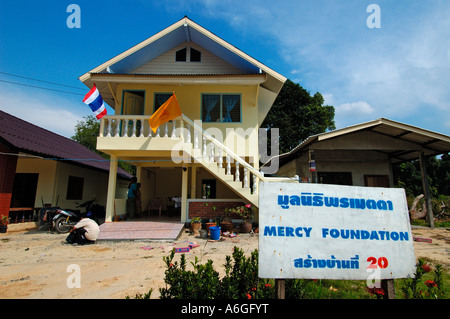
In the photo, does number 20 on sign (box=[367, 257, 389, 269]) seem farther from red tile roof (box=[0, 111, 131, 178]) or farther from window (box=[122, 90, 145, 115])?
window (box=[122, 90, 145, 115])

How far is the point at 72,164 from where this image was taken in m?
12.2

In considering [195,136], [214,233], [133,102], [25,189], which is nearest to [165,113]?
[195,136]

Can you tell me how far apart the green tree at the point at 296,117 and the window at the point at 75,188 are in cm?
1798

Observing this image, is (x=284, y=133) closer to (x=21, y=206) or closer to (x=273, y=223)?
(x=21, y=206)

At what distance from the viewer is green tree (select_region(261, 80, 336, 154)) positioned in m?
24.0

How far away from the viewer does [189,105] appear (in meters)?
9.96

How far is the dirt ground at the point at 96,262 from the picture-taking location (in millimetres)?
3574

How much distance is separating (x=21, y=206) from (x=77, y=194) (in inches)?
110

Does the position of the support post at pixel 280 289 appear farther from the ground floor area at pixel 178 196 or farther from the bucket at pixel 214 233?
the ground floor area at pixel 178 196

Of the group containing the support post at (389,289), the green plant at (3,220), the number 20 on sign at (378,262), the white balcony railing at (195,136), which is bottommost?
the support post at (389,289)

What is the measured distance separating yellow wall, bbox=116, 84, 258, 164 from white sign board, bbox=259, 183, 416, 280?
6.83 metres

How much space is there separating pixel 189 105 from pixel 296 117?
17347 mm

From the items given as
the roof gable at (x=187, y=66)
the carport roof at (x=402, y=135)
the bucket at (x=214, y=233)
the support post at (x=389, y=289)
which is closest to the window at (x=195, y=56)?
the roof gable at (x=187, y=66)
